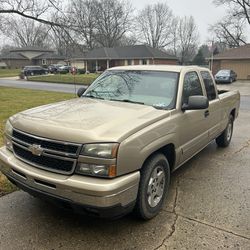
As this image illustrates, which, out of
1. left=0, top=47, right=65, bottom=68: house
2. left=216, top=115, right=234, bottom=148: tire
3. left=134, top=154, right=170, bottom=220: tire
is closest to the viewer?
left=134, top=154, right=170, bottom=220: tire

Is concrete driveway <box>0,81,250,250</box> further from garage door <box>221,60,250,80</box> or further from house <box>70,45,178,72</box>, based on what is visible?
house <box>70,45,178,72</box>

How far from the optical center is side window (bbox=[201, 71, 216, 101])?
5.44m

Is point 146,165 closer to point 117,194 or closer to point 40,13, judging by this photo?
point 117,194

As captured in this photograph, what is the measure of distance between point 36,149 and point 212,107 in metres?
3.33

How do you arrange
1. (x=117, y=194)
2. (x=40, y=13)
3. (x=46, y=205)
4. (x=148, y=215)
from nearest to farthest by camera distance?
(x=117, y=194) → (x=148, y=215) → (x=46, y=205) → (x=40, y=13)

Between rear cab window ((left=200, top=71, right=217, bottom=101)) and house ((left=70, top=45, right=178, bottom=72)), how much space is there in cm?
4901

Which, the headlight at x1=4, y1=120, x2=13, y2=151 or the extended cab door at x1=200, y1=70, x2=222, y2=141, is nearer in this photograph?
the headlight at x1=4, y1=120, x2=13, y2=151

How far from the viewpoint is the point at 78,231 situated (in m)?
3.42

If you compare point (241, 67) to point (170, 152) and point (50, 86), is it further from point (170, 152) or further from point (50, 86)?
point (170, 152)

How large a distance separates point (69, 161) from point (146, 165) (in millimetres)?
897

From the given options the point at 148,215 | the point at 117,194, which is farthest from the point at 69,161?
the point at 148,215

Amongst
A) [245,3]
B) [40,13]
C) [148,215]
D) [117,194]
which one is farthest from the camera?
[245,3]

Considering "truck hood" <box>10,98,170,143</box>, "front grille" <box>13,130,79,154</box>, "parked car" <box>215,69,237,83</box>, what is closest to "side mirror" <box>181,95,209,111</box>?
"truck hood" <box>10,98,170,143</box>

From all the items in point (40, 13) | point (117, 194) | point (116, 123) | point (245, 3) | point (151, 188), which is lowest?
point (151, 188)
